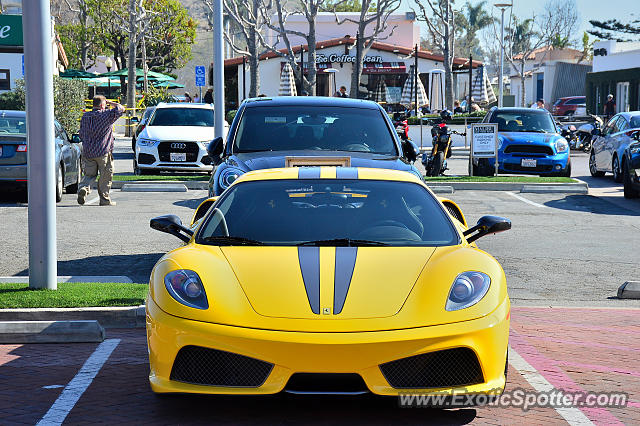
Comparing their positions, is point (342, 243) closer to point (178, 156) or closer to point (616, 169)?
point (178, 156)

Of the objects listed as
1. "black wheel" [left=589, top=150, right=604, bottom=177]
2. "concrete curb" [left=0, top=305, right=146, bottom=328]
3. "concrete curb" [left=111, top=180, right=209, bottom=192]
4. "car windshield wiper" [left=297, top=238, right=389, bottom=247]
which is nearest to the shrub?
"concrete curb" [left=111, top=180, right=209, bottom=192]

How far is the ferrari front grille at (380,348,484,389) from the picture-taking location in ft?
16.9

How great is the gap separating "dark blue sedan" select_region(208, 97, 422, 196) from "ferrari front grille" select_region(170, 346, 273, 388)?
517 cm

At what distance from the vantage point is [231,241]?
6238 mm

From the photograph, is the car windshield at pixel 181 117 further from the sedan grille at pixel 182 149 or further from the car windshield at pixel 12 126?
the car windshield at pixel 12 126

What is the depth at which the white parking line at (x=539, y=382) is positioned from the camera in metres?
5.49

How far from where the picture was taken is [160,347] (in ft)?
17.7

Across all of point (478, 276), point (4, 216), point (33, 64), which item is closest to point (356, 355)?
point (478, 276)

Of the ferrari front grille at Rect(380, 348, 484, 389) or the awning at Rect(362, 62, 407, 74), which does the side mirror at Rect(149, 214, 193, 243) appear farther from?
the awning at Rect(362, 62, 407, 74)

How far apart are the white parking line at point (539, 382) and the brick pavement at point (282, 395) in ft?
0.13

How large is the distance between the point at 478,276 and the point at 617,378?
1386 millimetres

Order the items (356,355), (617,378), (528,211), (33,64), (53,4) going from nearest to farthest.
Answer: (356,355)
(617,378)
(33,64)
(528,211)
(53,4)

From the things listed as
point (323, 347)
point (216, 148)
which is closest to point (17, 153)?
point (216, 148)

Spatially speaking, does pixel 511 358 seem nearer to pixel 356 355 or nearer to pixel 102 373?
pixel 356 355
